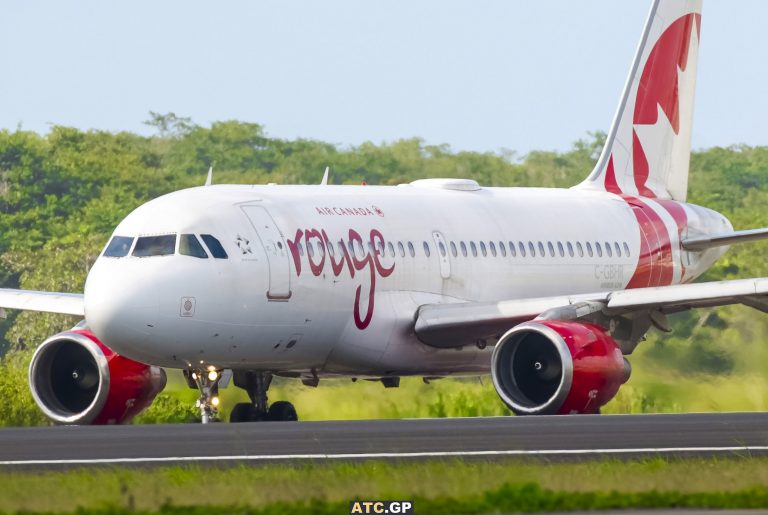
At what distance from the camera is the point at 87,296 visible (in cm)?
2361

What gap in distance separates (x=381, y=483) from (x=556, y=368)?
38.1 ft

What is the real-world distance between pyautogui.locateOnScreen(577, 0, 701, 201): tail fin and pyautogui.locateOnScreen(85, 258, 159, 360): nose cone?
12334 millimetres

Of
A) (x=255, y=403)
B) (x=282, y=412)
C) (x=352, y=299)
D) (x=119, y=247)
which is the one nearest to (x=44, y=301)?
(x=255, y=403)

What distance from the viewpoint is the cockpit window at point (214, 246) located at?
78.5 feet

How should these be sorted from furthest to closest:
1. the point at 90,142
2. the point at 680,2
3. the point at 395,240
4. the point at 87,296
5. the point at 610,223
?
the point at 90,142 < the point at 680,2 < the point at 610,223 < the point at 395,240 < the point at 87,296

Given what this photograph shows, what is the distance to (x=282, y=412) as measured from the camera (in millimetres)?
27203

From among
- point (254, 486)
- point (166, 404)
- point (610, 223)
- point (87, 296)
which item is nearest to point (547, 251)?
point (610, 223)

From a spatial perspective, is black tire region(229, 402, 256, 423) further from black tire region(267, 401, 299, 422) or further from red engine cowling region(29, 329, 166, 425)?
red engine cowling region(29, 329, 166, 425)

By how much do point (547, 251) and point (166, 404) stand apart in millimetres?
6309

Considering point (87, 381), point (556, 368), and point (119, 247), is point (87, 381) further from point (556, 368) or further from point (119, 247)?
point (556, 368)

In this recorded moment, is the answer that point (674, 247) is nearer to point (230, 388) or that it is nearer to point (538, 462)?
point (230, 388)

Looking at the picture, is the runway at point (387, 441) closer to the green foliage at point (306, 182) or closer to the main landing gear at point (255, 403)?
the main landing gear at point (255, 403)

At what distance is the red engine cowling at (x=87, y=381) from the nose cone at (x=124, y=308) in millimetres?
2397

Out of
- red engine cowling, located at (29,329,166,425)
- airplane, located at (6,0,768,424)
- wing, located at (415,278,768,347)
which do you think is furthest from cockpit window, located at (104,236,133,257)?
wing, located at (415,278,768,347)
